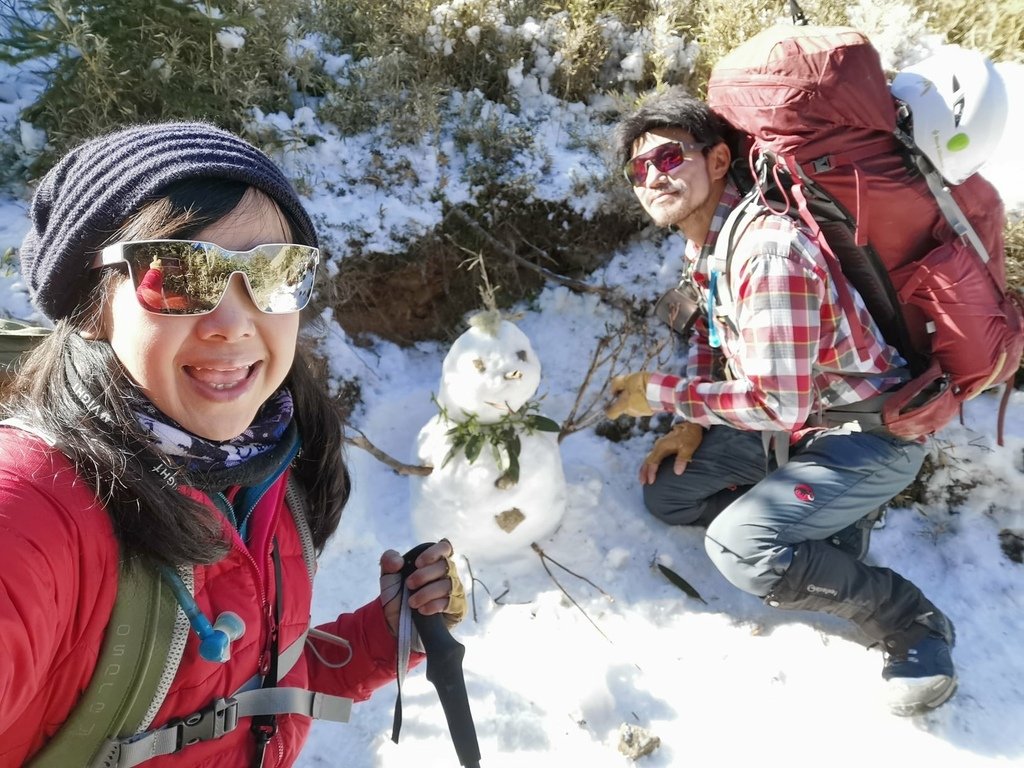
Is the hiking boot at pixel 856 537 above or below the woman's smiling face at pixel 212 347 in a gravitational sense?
below

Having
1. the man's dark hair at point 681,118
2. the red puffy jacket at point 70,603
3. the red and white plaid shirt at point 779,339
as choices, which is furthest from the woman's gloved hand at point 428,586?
the man's dark hair at point 681,118

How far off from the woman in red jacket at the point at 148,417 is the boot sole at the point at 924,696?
2.14 m

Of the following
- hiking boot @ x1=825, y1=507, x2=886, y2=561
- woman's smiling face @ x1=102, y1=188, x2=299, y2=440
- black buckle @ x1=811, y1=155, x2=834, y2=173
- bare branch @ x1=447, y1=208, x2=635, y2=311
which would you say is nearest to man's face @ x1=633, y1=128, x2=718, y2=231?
black buckle @ x1=811, y1=155, x2=834, y2=173

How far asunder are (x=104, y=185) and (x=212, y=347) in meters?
0.30

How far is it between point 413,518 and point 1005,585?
247cm

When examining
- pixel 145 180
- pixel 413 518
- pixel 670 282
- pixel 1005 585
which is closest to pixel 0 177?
pixel 413 518

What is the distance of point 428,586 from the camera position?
59.6 inches

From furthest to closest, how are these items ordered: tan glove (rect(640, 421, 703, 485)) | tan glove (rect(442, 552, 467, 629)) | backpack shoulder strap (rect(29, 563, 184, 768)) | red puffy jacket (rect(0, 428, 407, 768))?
tan glove (rect(640, 421, 703, 485)), tan glove (rect(442, 552, 467, 629)), backpack shoulder strap (rect(29, 563, 184, 768)), red puffy jacket (rect(0, 428, 407, 768))

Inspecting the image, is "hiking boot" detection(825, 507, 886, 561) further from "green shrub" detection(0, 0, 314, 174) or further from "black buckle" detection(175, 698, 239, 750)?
"green shrub" detection(0, 0, 314, 174)

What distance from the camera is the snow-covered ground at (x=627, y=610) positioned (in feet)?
7.08

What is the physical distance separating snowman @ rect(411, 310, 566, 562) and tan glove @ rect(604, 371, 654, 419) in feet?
1.01

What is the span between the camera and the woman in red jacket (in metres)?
0.93

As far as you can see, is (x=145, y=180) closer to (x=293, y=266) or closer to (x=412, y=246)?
(x=293, y=266)

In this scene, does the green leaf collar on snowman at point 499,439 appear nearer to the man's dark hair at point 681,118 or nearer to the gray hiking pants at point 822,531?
the gray hiking pants at point 822,531
